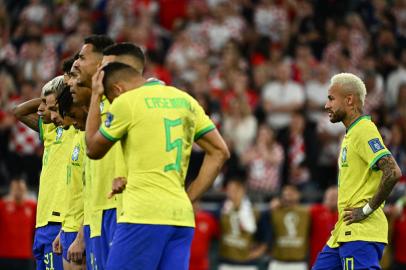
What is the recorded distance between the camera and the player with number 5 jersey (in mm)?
7703

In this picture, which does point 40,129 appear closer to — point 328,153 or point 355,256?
point 355,256

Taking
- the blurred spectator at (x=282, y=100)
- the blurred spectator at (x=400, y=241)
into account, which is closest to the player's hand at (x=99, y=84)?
the blurred spectator at (x=400, y=241)

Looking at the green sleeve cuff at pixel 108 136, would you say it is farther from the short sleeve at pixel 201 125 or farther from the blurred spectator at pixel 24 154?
the blurred spectator at pixel 24 154

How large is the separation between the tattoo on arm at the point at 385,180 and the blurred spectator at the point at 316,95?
9395mm

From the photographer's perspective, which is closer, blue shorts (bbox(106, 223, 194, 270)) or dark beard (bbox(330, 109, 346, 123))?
blue shorts (bbox(106, 223, 194, 270))

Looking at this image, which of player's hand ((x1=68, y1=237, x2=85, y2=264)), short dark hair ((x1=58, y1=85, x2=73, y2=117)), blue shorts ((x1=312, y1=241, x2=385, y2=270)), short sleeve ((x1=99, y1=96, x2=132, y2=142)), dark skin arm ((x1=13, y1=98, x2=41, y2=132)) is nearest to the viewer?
short sleeve ((x1=99, y1=96, x2=132, y2=142))

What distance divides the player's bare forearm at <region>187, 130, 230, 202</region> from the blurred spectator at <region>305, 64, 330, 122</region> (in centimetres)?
1072

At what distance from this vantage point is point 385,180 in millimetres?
9156

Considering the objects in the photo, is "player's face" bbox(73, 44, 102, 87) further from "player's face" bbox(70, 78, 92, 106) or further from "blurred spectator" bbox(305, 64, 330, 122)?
"blurred spectator" bbox(305, 64, 330, 122)

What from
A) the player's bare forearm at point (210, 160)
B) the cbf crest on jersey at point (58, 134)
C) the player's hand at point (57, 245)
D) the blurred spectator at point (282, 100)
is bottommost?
the player's hand at point (57, 245)

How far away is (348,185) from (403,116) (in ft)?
30.2

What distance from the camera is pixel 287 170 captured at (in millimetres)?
17750

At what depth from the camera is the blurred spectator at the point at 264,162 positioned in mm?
17469

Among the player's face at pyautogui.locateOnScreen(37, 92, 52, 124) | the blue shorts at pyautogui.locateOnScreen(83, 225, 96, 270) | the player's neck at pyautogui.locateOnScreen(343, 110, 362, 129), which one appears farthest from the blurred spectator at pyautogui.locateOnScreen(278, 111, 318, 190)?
the blue shorts at pyautogui.locateOnScreen(83, 225, 96, 270)
